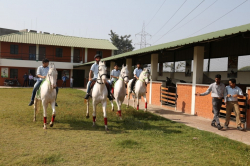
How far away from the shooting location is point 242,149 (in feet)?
17.4

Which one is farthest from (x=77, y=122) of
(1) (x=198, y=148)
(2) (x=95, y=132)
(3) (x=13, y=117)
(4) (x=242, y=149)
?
(4) (x=242, y=149)

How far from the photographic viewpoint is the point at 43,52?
110 ft

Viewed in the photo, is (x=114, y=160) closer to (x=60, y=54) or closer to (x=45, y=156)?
(x=45, y=156)

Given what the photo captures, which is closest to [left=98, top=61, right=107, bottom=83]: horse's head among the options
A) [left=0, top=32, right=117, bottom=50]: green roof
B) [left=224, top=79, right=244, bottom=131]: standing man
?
[left=224, top=79, right=244, bottom=131]: standing man

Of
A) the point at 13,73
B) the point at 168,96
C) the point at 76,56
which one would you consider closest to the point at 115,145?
the point at 168,96

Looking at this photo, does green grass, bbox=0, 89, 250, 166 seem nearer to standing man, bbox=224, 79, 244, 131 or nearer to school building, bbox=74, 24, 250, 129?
standing man, bbox=224, 79, 244, 131

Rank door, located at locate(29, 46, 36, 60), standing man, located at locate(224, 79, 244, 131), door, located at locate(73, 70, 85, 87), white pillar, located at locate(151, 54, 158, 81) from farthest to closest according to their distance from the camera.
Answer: door, located at locate(73, 70, 85, 87) → door, located at locate(29, 46, 36, 60) → white pillar, located at locate(151, 54, 158, 81) → standing man, located at locate(224, 79, 244, 131)

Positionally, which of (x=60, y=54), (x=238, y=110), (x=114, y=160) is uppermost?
(x=60, y=54)

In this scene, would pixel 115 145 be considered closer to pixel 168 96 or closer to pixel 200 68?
pixel 200 68

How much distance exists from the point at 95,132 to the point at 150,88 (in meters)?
8.56

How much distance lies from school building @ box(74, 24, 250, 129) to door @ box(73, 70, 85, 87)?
740 inches

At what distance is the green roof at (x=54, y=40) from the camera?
31.6 metres

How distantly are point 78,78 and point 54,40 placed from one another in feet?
24.0

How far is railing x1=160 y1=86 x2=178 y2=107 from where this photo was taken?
40.0ft
